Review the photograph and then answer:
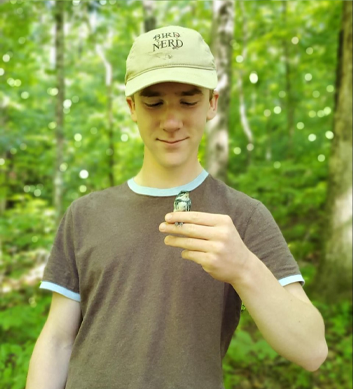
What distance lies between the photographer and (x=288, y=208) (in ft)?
30.0

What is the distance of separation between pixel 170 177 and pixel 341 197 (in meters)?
4.74

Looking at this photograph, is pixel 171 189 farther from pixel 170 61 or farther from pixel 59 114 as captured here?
pixel 59 114

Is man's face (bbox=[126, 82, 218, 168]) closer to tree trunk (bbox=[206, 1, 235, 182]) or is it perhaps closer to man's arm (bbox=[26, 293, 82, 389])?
man's arm (bbox=[26, 293, 82, 389])

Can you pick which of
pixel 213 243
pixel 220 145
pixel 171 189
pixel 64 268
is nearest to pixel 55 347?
pixel 64 268

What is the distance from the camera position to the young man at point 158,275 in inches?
59.0

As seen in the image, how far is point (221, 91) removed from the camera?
581 centimetres

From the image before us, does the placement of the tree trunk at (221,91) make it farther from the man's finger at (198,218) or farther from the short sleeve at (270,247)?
the man's finger at (198,218)

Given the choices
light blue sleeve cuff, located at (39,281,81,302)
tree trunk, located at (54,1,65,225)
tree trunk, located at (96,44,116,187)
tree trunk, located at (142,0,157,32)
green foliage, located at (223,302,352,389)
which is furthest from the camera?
tree trunk, located at (96,44,116,187)

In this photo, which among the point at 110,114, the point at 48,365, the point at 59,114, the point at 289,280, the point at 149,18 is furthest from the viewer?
the point at 110,114

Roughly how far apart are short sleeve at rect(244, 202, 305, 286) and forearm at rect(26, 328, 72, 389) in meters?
1.00

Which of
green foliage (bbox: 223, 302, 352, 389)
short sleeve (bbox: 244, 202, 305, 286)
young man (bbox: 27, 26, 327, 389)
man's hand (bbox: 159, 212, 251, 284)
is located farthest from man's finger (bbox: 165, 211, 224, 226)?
green foliage (bbox: 223, 302, 352, 389)

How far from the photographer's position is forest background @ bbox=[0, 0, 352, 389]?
4.47m

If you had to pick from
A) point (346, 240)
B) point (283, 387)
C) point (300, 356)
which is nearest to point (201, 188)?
point (300, 356)

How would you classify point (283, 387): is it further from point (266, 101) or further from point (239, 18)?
point (266, 101)
